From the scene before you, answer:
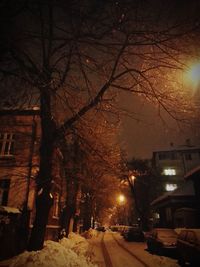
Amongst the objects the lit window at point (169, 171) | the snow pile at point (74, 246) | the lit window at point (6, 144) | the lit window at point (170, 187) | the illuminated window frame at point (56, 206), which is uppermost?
the lit window at point (169, 171)

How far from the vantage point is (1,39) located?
214 inches

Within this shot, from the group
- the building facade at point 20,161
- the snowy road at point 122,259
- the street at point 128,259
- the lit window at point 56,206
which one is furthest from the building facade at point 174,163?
the building facade at point 20,161

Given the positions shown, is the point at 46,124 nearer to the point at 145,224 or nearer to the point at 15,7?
the point at 15,7

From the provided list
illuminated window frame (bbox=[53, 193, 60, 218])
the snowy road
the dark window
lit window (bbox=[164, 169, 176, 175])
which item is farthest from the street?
lit window (bbox=[164, 169, 176, 175])

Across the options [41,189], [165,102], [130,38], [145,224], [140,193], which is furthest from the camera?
[140,193]

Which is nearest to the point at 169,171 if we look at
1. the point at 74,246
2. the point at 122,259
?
the point at 74,246

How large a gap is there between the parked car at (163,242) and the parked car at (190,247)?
8.87ft

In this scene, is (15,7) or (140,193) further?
(140,193)

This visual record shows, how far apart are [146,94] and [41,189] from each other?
5716 millimetres

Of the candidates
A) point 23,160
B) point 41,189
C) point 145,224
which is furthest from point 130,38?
point 145,224

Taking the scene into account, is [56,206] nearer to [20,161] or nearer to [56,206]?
[56,206]

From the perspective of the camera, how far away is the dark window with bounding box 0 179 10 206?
56.9 feet

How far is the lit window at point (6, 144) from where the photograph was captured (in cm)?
1886

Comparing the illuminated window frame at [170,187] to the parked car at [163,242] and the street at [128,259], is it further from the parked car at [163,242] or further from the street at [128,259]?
the parked car at [163,242]
